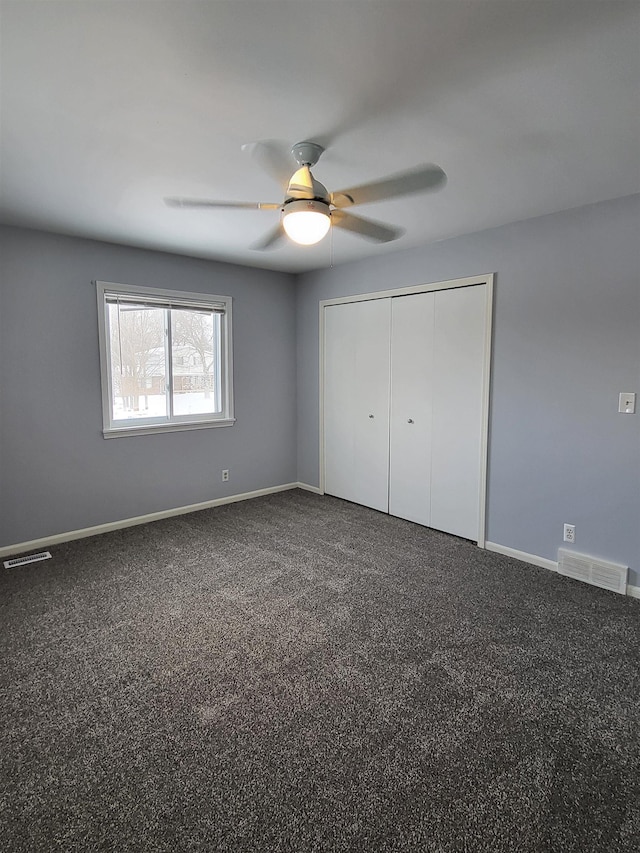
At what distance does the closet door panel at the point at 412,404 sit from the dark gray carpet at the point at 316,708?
90 centimetres

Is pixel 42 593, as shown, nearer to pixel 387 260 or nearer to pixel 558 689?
pixel 558 689

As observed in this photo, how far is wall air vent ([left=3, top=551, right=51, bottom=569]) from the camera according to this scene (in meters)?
3.18

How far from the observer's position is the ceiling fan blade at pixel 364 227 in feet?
7.05

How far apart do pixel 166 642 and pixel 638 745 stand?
208 cm

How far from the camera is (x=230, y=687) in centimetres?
199

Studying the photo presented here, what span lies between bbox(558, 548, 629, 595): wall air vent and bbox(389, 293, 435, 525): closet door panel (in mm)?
1134

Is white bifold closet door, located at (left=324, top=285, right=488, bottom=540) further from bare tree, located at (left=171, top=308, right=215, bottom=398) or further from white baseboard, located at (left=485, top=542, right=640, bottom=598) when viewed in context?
bare tree, located at (left=171, top=308, right=215, bottom=398)

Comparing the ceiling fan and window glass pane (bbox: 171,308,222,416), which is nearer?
the ceiling fan

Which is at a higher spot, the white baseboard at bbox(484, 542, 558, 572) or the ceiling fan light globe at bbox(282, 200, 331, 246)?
the ceiling fan light globe at bbox(282, 200, 331, 246)

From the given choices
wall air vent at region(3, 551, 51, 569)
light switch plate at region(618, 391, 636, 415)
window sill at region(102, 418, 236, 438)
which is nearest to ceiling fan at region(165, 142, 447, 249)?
light switch plate at region(618, 391, 636, 415)

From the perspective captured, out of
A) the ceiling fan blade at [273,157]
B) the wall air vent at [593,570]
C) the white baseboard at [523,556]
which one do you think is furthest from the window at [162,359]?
the wall air vent at [593,570]

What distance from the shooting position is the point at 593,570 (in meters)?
2.92

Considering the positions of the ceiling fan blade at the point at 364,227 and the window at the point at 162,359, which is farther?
the window at the point at 162,359

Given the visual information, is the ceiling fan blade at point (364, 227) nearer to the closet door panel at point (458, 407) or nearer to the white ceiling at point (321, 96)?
the white ceiling at point (321, 96)
